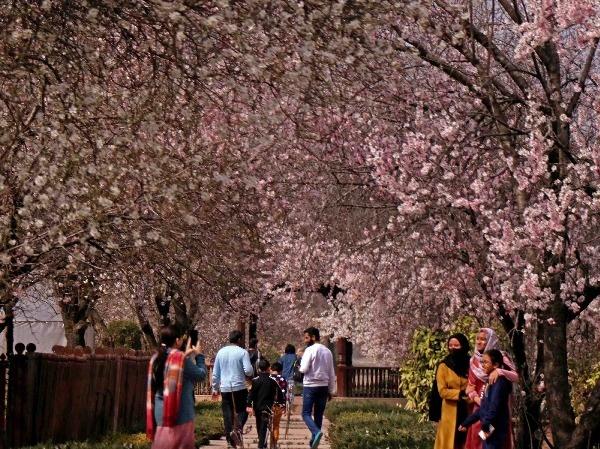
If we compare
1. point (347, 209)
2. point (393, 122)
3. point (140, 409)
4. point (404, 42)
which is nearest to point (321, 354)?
point (347, 209)

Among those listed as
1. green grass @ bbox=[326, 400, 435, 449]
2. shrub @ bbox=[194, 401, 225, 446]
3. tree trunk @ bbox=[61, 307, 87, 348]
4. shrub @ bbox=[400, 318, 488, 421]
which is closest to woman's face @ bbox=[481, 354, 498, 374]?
green grass @ bbox=[326, 400, 435, 449]

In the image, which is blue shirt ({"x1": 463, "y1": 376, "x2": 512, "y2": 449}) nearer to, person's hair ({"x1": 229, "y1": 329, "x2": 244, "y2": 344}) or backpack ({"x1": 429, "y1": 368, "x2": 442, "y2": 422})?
backpack ({"x1": 429, "y1": 368, "x2": 442, "y2": 422})

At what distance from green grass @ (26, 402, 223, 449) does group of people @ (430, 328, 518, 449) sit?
4660mm

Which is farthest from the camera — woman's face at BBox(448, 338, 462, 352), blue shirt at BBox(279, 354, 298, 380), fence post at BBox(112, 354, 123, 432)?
blue shirt at BBox(279, 354, 298, 380)

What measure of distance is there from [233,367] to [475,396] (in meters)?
4.88

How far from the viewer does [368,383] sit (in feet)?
136

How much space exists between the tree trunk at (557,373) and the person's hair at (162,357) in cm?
Answer: 460

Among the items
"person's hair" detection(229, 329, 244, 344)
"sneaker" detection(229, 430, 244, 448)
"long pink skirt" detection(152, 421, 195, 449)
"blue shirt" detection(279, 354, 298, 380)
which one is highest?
"blue shirt" detection(279, 354, 298, 380)

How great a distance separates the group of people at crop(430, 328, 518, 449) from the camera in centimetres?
1141

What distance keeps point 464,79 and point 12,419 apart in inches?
247

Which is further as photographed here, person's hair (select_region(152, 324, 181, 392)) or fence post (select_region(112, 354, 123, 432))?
fence post (select_region(112, 354, 123, 432))

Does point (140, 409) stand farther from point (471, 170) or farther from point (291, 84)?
point (291, 84)

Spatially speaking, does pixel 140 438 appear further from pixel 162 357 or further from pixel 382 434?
pixel 162 357

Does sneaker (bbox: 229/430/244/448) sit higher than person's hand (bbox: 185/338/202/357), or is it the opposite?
person's hand (bbox: 185/338/202/357)
